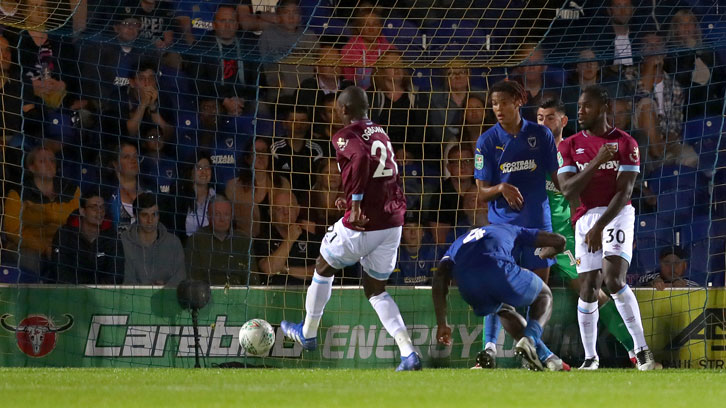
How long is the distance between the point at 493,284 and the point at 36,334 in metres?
3.76

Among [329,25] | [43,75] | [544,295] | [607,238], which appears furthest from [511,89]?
[43,75]

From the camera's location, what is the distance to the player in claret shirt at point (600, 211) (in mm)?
8758

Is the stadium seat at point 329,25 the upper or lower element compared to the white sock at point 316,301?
upper

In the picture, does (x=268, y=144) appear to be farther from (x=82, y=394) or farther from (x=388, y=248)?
(x=82, y=394)

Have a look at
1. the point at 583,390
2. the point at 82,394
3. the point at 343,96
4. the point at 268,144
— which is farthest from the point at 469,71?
the point at 82,394

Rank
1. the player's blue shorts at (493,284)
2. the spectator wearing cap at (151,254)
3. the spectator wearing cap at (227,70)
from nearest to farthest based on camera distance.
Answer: the player's blue shorts at (493,284) → the spectator wearing cap at (151,254) → the spectator wearing cap at (227,70)

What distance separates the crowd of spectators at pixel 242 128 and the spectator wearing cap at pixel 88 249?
14 mm

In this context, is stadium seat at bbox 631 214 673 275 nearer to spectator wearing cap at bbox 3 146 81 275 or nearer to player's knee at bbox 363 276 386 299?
player's knee at bbox 363 276 386 299

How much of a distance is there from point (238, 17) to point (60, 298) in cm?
363

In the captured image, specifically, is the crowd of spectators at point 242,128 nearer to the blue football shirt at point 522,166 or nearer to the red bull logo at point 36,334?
the red bull logo at point 36,334

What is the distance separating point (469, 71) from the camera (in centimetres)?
1180

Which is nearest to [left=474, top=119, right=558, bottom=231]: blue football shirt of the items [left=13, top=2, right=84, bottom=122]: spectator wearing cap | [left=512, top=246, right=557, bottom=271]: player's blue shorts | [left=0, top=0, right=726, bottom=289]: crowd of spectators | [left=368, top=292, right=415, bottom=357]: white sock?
[left=512, top=246, right=557, bottom=271]: player's blue shorts

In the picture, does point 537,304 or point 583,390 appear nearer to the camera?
point 583,390

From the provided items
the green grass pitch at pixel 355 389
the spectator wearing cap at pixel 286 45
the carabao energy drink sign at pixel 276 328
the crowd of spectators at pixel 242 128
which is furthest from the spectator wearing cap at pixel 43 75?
the green grass pitch at pixel 355 389
